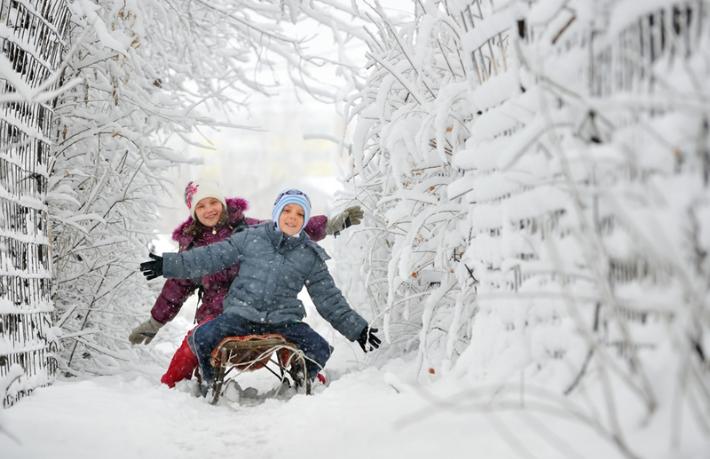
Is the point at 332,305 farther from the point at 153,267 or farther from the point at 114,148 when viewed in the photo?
the point at 114,148

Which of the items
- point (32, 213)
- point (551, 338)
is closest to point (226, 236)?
point (32, 213)

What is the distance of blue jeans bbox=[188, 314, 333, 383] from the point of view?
11.6 ft

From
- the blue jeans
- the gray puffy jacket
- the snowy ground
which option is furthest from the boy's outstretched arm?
the snowy ground

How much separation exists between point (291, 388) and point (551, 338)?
104 inches

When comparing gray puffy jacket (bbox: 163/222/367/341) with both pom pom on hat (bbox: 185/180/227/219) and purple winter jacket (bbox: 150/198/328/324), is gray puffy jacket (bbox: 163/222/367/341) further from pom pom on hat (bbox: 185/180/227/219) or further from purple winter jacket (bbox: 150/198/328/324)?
pom pom on hat (bbox: 185/180/227/219)

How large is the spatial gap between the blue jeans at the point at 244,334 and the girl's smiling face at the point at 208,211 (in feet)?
3.51

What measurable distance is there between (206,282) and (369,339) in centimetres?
153

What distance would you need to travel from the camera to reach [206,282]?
448cm

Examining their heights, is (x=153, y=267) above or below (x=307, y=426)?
above

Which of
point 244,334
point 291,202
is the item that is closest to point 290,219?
point 291,202

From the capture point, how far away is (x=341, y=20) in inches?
214

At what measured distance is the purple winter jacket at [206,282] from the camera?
433 cm

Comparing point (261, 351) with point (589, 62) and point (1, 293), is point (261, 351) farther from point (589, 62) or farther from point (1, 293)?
point (589, 62)

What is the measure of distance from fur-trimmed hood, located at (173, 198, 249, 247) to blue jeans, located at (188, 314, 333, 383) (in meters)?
1.02
